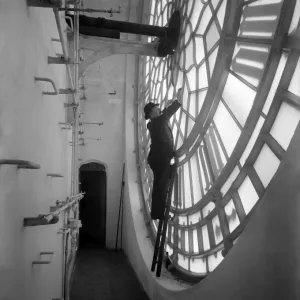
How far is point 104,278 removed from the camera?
4.66 meters

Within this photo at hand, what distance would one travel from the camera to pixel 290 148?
4.20ft

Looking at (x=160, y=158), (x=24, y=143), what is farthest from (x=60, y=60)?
(x=160, y=158)

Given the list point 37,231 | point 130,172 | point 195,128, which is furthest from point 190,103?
point 130,172

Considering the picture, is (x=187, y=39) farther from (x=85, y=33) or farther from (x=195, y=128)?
(x=85, y=33)

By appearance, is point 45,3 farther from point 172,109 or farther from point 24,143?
point 172,109

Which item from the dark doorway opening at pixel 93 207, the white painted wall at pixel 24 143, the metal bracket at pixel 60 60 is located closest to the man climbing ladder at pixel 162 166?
the white painted wall at pixel 24 143

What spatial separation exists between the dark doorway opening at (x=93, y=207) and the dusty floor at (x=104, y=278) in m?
0.51

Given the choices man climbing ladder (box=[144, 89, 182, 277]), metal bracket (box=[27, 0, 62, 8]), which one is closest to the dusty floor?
man climbing ladder (box=[144, 89, 182, 277])

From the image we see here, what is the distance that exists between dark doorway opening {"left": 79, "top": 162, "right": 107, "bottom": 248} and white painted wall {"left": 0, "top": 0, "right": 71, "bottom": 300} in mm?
3939

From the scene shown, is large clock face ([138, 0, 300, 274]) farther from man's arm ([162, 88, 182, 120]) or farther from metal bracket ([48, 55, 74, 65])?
metal bracket ([48, 55, 74, 65])

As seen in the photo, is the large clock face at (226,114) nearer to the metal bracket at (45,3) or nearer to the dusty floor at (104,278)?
the metal bracket at (45,3)

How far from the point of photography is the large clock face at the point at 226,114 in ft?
5.36

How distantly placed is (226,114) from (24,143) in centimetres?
131

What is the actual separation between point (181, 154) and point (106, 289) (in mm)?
2229
